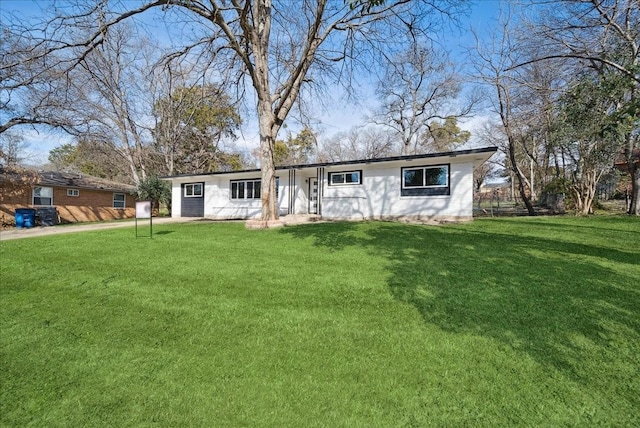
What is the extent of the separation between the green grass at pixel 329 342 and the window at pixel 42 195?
56.4 feet

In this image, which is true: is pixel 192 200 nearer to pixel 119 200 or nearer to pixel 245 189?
pixel 245 189

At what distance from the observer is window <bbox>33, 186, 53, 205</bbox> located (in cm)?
1798

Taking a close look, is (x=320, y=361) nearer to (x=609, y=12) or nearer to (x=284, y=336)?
(x=284, y=336)

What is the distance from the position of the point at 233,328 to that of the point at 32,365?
1774 mm

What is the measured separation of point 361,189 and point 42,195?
780 inches

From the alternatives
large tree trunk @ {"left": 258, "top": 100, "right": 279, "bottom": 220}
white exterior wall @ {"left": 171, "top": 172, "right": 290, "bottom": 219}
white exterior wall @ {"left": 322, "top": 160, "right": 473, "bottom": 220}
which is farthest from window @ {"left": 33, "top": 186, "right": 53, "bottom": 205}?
white exterior wall @ {"left": 322, "top": 160, "right": 473, "bottom": 220}

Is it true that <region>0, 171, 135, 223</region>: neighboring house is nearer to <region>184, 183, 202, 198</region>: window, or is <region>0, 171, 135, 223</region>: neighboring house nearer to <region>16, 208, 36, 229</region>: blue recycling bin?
<region>16, 208, 36, 229</region>: blue recycling bin

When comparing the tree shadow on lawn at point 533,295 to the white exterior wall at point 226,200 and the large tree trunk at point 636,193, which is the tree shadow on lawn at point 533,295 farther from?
the large tree trunk at point 636,193

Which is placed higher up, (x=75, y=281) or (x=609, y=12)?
(x=609, y=12)

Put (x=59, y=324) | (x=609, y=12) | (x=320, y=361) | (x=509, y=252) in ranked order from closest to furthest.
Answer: (x=320, y=361) → (x=59, y=324) → (x=509, y=252) → (x=609, y=12)

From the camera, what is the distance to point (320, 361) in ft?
8.53

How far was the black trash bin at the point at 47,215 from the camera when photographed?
17.3m

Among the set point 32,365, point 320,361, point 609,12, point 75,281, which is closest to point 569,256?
point 320,361

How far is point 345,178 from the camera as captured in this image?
1513 cm
